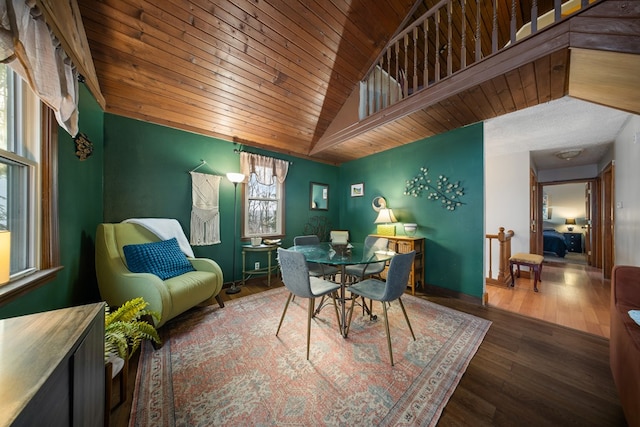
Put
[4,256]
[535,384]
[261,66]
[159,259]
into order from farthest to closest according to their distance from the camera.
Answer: [261,66] < [159,259] < [535,384] < [4,256]

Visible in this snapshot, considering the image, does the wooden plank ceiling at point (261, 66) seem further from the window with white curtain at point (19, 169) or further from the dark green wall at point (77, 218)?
the window with white curtain at point (19, 169)

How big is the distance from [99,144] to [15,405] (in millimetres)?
2851

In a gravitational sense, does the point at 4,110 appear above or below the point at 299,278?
above

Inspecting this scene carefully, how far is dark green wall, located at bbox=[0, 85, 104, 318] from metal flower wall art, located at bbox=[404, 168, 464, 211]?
3.79 m

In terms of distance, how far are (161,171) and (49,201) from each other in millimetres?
1395

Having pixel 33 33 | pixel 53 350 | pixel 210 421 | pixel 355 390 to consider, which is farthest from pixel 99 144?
pixel 355 390

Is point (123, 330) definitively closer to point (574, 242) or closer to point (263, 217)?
point (263, 217)

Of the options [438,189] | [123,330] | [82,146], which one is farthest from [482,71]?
[82,146]

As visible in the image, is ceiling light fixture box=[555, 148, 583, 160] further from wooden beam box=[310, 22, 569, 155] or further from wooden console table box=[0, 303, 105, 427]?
wooden console table box=[0, 303, 105, 427]

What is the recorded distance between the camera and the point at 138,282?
180 cm

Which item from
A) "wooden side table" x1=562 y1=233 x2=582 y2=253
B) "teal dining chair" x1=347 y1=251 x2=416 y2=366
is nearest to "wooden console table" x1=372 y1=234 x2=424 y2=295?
"teal dining chair" x1=347 y1=251 x2=416 y2=366

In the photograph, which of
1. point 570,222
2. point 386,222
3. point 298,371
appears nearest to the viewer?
point 298,371

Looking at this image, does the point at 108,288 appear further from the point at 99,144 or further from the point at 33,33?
the point at 33,33

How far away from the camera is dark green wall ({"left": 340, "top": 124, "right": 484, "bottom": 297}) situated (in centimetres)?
268
